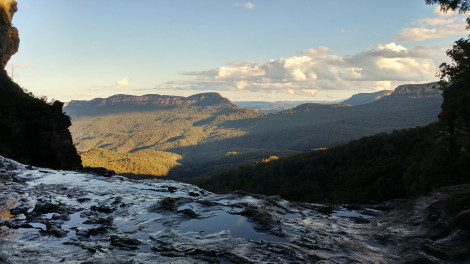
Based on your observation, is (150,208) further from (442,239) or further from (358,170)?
(358,170)

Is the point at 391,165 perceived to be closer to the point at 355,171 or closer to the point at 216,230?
the point at 355,171

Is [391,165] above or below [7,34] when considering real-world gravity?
below

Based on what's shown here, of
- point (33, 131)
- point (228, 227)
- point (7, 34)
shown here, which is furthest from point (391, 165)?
point (7, 34)

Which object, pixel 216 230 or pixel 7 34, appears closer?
pixel 216 230

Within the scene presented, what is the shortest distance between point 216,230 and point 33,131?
89.9 feet

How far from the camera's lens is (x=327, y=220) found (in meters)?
13.4

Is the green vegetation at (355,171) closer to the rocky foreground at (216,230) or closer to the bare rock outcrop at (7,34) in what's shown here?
the rocky foreground at (216,230)

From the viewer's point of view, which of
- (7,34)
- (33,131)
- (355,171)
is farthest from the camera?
(355,171)

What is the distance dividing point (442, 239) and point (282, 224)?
5787mm

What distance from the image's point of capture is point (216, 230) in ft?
36.7

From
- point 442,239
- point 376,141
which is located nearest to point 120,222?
point 442,239

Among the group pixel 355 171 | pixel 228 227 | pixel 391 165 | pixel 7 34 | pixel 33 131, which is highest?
pixel 7 34

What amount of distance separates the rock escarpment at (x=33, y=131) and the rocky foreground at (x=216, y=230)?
1268 centimetres

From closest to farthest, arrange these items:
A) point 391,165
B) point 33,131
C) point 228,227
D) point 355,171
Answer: point 228,227 → point 33,131 → point 391,165 → point 355,171
